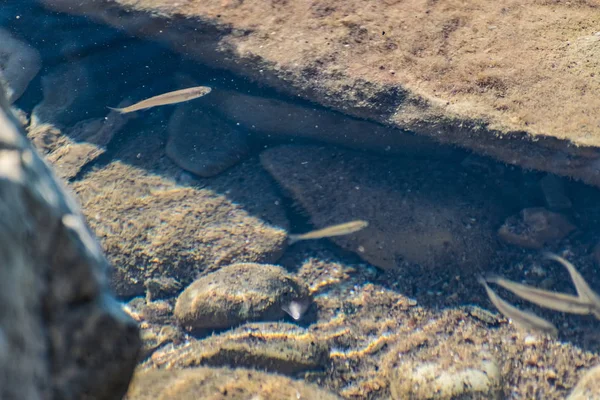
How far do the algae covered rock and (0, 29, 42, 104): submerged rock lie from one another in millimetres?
2272

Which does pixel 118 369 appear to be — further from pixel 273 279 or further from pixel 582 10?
pixel 582 10

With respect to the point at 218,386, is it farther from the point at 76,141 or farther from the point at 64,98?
the point at 64,98

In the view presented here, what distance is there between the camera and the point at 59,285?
1.24 m

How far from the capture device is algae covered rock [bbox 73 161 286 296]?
197 inches

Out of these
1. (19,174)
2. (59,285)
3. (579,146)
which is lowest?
(579,146)

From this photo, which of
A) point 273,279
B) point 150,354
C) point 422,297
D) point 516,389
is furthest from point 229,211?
point 516,389

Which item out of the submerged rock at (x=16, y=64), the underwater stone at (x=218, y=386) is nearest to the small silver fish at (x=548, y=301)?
the underwater stone at (x=218, y=386)

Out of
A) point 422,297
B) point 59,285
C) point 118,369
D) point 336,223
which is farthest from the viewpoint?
point 336,223

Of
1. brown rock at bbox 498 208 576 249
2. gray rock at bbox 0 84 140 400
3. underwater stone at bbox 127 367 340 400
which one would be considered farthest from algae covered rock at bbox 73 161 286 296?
gray rock at bbox 0 84 140 400

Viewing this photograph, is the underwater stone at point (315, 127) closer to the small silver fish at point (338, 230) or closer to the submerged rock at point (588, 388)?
the small silver fish at point (338, 230)

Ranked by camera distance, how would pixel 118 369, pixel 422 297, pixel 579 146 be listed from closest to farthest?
pixel 118 369
pixel 579 146
pixel 422 297

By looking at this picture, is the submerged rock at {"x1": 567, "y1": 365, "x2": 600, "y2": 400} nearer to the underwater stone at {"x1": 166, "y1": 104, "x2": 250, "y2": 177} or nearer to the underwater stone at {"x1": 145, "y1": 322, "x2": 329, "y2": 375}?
the underwater stone at {"x1": 145, "y1": 322, "x2": 329, "y2": 375}

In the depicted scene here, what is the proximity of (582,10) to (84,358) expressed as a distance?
514cm

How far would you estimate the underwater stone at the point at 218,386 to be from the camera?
9.30ft
